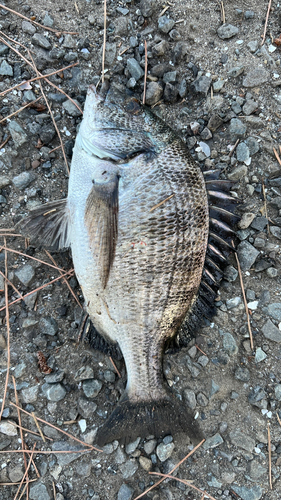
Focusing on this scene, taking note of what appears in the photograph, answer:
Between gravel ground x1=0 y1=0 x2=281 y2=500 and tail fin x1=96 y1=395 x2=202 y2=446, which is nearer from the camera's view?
tail fin x1=96 y1=395 x2=202 y2=446

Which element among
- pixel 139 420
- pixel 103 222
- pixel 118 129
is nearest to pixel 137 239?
pixel 103 222

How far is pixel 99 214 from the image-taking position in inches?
77.9

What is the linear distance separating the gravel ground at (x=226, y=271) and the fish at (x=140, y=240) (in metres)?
0.30

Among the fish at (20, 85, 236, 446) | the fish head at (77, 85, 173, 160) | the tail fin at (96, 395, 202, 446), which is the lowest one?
the tail fin at (96, 395, 202, 446)

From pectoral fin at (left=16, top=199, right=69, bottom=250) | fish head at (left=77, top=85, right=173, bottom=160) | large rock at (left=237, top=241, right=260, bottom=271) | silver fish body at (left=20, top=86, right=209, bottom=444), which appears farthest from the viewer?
large rock at (left=237, top=241, right=260, bottom=271)

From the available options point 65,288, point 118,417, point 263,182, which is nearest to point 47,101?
point 65,288

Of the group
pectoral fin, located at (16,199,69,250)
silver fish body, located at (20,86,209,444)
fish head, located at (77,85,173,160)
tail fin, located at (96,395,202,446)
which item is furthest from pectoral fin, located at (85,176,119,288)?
tail fin, located at (96,395,202,446)

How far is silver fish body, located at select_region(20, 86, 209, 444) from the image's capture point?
194cm

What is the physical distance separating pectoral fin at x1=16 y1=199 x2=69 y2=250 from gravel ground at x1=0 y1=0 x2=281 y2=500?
15cm

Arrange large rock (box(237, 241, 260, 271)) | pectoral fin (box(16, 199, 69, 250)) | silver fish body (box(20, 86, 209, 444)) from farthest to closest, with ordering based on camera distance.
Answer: large rock (box(237, 241, 260, 271))
pectoral fin (box(16, 199, 69, 250))
silver fish body (box(20, 86, 209, 444))

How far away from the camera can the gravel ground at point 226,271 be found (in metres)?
2.30

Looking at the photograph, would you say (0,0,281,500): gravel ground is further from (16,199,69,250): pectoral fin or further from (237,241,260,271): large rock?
(16,199,69,250): pectoral fin

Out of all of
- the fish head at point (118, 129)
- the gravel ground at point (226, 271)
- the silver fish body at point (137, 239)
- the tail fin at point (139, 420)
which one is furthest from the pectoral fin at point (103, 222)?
the tail fin at point (139, 420)

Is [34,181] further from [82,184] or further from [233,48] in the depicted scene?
[233,48]
